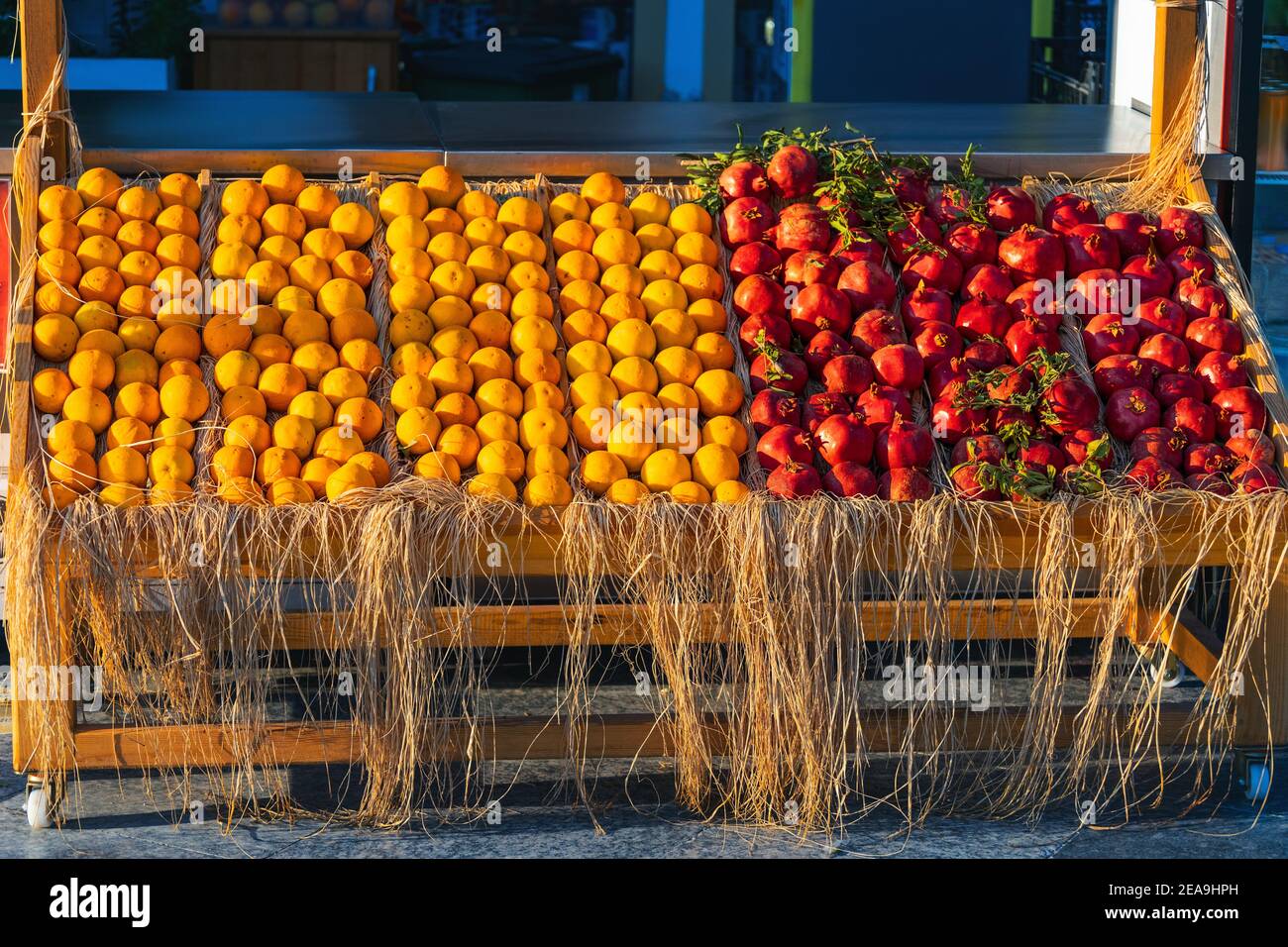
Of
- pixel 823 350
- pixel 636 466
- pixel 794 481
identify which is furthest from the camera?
pixel 823 350

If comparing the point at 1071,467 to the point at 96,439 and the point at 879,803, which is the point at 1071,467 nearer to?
the point at 879,803

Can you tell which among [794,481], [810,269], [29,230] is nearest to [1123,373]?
[810,269]

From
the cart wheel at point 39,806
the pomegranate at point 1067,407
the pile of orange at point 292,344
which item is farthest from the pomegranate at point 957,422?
the cart wheel at point 39,806

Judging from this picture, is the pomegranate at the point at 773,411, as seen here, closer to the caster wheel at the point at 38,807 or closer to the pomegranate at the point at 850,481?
the pomegranate at the point at 850,481

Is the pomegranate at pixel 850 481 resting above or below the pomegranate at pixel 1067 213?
below

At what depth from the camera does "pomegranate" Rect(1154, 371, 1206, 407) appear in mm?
3486

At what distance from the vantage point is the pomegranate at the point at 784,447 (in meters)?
3.28

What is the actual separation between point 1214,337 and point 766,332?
107 cm

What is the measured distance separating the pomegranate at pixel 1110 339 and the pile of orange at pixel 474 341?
129 centimetres

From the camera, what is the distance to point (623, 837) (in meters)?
3.31

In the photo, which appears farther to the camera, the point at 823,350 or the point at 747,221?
the point at 747,221

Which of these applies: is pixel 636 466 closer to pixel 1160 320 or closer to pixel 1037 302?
pixel 1037 302

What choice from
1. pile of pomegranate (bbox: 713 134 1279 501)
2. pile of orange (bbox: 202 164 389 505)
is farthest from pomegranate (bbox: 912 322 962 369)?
pile of orange (bbox: 202 164 389 505)
